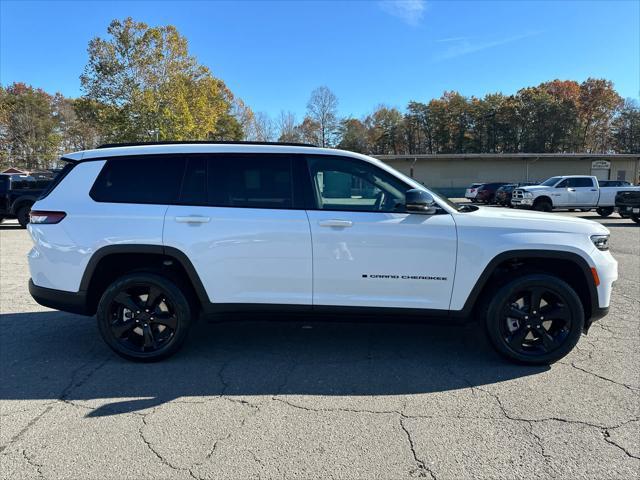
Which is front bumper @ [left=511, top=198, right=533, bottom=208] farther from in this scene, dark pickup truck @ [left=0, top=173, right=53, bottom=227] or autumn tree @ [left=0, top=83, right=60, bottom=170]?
autumn tree @ [left=0, top=83, right=60, bottom=170]

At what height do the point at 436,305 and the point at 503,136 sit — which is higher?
the point at 503,136

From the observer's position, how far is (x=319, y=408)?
3.02m

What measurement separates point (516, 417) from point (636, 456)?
680 mm

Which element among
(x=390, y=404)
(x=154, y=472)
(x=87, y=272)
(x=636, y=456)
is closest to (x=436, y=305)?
(x=390, y=404)

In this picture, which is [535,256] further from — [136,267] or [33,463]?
[33,463]

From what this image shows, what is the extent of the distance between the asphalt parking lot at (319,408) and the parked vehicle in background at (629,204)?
14255mm

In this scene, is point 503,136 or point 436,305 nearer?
point 436,305

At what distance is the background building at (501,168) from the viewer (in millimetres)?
42219

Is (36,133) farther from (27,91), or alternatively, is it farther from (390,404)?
(390,404)

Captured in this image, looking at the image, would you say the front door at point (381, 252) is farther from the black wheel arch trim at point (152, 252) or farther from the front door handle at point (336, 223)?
the black wheel arch trim at point (152, 252)

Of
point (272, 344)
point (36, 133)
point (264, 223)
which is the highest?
point (36, 133)

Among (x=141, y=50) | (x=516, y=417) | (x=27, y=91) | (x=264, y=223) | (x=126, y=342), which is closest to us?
(x=516, y=417)

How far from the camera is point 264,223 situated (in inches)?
139

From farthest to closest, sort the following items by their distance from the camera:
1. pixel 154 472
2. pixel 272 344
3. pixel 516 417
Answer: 1. pixel 272 344
2. pixel 516 417
3. pixel 154 472
